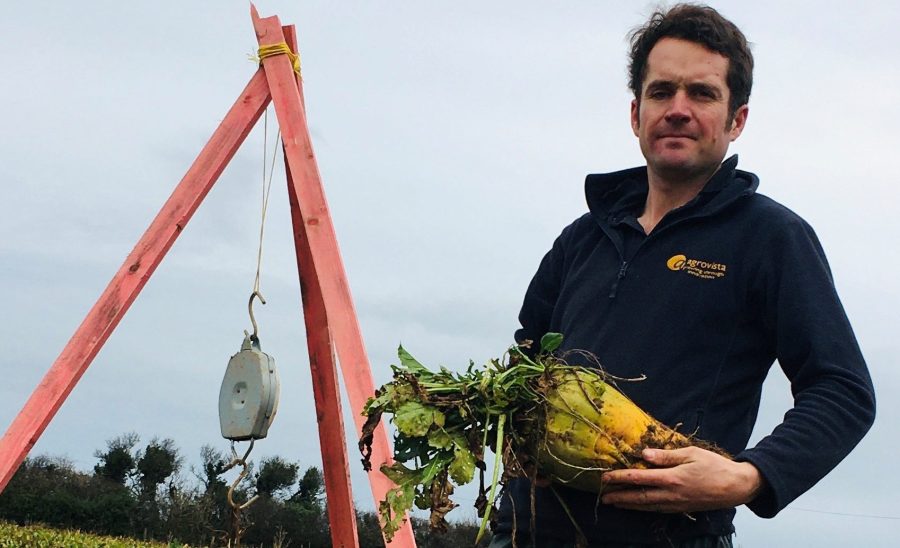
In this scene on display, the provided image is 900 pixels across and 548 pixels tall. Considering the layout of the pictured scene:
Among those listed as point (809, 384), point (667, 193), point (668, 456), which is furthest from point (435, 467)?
point (667, 193)

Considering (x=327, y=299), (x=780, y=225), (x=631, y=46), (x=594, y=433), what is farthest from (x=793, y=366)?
(x=327, y=299)

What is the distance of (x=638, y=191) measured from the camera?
2.60 metres

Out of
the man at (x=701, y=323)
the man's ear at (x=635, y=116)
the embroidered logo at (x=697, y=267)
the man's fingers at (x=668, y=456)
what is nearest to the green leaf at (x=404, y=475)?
the man at (x=701, y=323)

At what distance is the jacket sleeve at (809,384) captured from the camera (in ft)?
6.61

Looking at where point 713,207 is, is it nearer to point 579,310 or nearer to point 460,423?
point 579,310

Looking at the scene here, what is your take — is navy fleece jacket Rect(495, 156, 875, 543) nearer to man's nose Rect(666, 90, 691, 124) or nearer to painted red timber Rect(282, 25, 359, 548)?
man's nose Rect(666, 90, 691, 124)

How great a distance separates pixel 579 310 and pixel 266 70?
11.1 ft

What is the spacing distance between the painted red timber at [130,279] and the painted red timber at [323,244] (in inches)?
7.2

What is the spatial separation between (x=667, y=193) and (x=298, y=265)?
3.12m

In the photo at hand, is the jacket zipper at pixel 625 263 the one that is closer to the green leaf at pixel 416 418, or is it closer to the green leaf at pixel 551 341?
the green leaf at pixel 551 341

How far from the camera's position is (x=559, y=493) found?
7.22 feet

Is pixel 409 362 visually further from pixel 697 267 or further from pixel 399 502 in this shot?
pixel 697 267

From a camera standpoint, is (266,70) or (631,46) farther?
(266,70)

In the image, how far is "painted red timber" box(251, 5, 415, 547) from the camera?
13.9 feet
